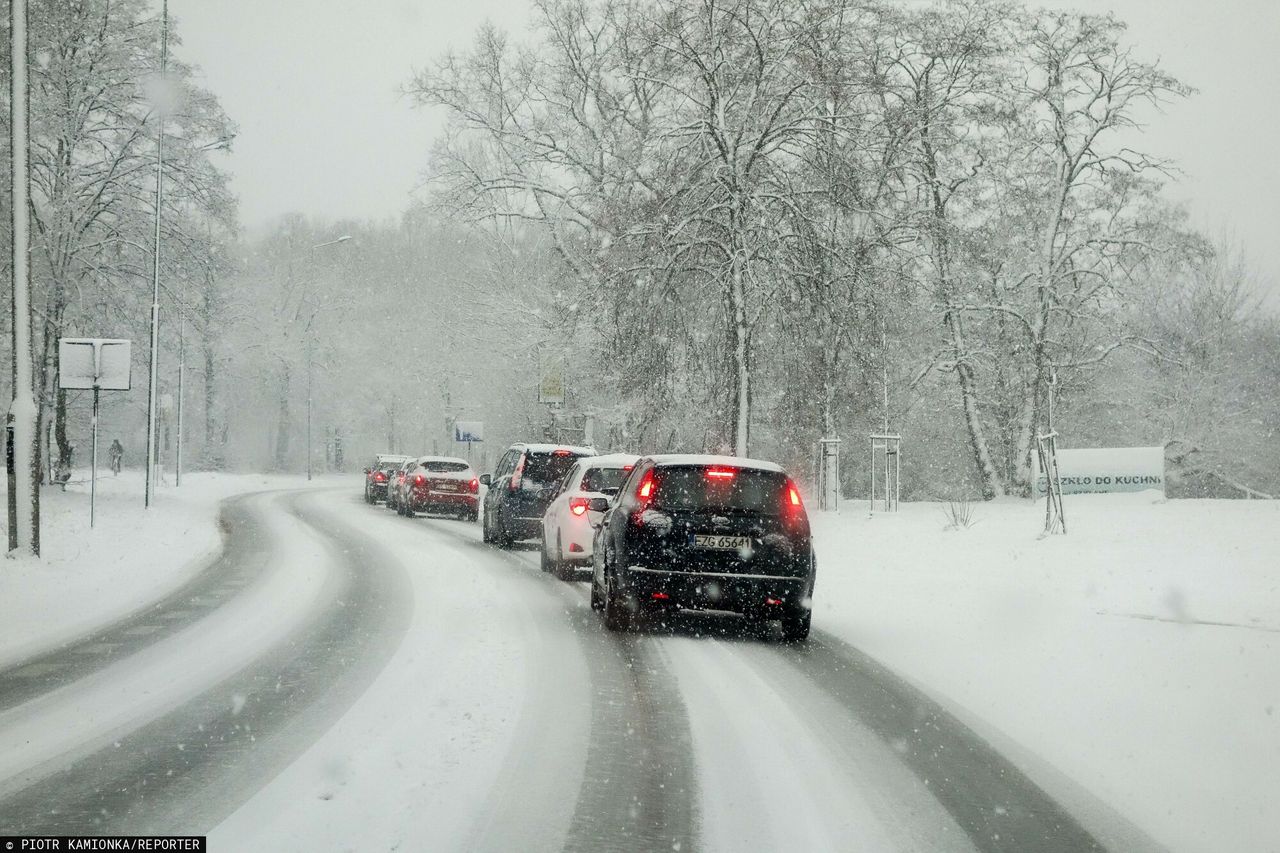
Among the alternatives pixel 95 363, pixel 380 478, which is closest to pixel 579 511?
pixel 95 363

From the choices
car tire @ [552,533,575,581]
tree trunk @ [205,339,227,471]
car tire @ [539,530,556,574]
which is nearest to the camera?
car tire @ [552,533,575,581]

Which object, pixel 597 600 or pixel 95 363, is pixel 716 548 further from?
pixel 95 363

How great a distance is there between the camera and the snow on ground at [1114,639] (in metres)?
6.45

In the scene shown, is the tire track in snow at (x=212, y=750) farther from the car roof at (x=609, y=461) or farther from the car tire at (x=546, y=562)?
the car tire at (x=546, y=562)

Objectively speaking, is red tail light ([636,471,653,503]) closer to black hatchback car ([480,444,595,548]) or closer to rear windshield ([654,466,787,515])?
rear windshield ([654,466,787,515])

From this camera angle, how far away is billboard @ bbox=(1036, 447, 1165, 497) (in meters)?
26.1

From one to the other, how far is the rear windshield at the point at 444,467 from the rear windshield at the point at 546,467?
12.7m

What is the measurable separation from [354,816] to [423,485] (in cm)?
3004

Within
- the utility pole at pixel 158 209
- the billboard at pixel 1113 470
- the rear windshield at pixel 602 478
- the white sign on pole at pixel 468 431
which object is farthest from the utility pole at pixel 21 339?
the white sign on pole at pixel 468 431

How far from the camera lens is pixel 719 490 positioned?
38.3 feet

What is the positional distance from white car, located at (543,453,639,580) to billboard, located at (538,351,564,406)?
1715cm

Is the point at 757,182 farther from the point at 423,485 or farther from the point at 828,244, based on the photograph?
the point at 423,485

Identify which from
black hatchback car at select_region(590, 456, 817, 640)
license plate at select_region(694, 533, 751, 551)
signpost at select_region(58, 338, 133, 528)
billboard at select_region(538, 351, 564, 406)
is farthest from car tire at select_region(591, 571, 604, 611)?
billboard at select_region(538, 351, 564, 406)

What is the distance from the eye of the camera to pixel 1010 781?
6277mm
